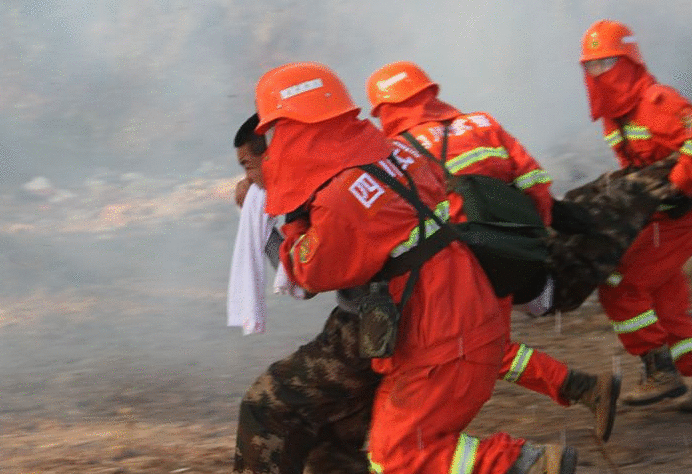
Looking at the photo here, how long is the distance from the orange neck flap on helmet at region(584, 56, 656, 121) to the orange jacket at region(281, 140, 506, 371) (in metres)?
1.99

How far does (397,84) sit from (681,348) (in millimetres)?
1926

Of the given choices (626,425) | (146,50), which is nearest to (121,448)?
(626,425)

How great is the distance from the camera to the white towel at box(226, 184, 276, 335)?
3.92m

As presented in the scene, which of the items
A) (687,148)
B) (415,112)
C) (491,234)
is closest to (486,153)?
(415,112)

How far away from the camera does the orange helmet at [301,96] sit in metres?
3.49

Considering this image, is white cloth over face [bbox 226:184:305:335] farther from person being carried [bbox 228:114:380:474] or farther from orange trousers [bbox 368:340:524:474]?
orange trousers [bbox 368:340:524:474]

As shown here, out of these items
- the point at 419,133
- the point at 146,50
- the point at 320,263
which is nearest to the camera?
the point at 320,263

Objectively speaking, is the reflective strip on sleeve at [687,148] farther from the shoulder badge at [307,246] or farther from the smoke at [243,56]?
the smoke at [243,56]

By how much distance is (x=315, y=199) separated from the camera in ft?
11.2

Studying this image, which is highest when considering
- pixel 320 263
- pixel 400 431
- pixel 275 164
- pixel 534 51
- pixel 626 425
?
pixel 534 51

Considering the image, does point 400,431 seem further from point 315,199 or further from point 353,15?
point 353,15

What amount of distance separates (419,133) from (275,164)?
1.31 meters

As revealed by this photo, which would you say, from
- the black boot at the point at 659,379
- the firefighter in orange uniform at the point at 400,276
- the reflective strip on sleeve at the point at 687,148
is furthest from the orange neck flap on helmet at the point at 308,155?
the black boot at the point at 659,379

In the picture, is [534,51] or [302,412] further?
[534,51]
